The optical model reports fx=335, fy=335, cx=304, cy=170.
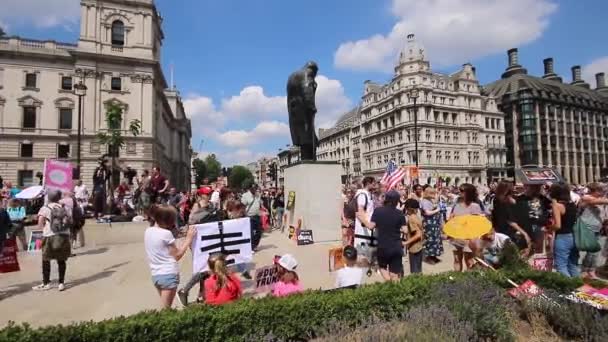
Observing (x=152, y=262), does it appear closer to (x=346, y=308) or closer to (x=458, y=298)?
(x=346, y=308)

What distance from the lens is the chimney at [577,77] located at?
102m

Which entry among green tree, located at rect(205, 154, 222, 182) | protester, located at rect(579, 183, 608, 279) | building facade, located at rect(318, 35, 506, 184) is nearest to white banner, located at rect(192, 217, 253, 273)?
protester, located at rect(579, 183, 608, 279)

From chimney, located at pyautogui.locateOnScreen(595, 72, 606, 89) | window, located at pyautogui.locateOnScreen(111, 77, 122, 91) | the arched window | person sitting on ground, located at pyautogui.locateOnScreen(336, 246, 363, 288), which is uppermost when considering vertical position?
chimney, located at pyautogui.locateOnScreen(595, 72, 606, 89)

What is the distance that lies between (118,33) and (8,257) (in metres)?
48.4

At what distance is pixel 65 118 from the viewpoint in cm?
4691

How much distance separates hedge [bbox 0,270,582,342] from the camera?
10.7ft

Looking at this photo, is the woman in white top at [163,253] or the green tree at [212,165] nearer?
the woman in white top at [163,253]

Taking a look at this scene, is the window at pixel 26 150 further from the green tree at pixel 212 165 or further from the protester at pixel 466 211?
the green tree at pixel 212 165

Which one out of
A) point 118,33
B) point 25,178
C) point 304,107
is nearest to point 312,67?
point 304,107

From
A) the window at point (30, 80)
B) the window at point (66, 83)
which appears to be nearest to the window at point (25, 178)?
the window at point (30, 80)

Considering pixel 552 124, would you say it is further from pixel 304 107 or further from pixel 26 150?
pixel 26 150

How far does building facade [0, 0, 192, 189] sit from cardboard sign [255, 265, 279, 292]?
4433 cm

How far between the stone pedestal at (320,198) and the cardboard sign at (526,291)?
659 centimetres

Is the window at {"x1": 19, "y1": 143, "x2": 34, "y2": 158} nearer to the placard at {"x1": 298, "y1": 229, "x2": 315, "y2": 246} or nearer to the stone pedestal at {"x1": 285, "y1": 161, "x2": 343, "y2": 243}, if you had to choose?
the stone pedestal at {"x1": 285, "y1": 161, "x2": 343, "y2": 243}
